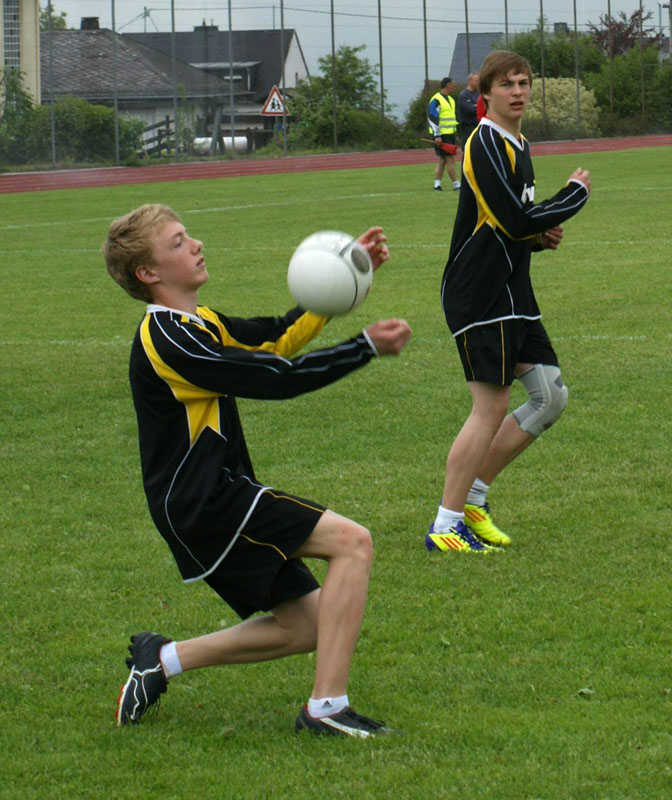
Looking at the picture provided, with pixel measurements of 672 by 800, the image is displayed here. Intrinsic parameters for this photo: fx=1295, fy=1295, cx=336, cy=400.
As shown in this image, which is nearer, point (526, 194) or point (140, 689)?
point (140, 689)

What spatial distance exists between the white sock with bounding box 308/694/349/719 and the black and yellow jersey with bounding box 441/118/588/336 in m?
2.13

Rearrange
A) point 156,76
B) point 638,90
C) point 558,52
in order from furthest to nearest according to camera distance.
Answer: point 558,52 → point 638,90 → point 156,76

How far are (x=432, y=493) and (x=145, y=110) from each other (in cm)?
3988

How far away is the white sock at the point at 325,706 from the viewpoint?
3814mm

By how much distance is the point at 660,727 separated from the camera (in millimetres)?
3785

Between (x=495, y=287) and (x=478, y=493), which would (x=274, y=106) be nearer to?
(x=478, y=493)

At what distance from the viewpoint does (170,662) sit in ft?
13.5

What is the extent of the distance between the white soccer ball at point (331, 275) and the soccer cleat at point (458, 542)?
193cm

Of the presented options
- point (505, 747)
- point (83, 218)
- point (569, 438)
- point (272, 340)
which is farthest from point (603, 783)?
point (83, 218)

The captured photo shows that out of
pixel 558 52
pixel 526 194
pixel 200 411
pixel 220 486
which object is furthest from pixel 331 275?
pixel 558 52

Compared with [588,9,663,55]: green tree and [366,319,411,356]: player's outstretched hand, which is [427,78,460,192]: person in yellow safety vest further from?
[588,9,663,55]: green tree

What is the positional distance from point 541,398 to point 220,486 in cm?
231

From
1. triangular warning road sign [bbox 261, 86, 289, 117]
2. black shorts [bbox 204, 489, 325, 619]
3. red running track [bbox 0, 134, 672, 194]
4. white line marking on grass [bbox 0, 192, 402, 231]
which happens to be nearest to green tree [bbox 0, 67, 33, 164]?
red running track [bbox 0, 134, 672, 194]

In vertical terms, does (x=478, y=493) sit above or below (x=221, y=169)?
below
